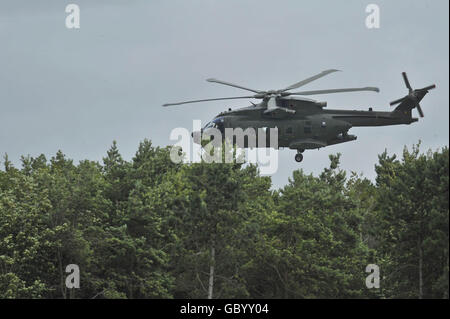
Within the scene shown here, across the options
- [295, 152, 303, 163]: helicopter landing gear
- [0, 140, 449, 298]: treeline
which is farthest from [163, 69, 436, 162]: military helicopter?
[0, 140, 449, 298]: treeline

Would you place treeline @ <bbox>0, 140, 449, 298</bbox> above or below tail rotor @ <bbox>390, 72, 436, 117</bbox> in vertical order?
below

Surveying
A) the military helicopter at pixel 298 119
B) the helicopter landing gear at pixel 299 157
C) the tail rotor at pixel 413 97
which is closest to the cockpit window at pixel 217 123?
the military helicopter at pixel 298 119

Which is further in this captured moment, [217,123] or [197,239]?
[217,123]

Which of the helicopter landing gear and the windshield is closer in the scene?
the helicopter landing gear

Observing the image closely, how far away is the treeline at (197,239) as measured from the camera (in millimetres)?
60500

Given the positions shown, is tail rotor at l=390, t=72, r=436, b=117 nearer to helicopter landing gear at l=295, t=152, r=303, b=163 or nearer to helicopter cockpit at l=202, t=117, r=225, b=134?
helicopter landing gear at l=295, t=152, r=303, b=163

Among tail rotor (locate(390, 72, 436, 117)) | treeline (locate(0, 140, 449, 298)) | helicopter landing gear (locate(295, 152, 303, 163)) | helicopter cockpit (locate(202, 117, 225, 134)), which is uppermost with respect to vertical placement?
tail rotor (locate(390, 72, 436, 117))

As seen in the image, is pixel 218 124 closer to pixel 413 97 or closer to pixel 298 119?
pixel 298 119

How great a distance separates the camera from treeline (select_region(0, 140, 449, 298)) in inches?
2382

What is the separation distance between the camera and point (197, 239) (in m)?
62.1

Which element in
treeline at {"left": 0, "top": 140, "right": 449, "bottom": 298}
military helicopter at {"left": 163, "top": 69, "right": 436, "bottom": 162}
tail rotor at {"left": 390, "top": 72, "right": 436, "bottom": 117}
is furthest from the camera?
tail rotor at {"left": 390, "top": 72, "right": 436, "bottom": 117}

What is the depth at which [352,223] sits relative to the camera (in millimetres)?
72688

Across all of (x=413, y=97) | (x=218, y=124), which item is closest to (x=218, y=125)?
(x=218, y=124)

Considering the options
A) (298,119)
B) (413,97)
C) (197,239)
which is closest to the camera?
(197,239)
